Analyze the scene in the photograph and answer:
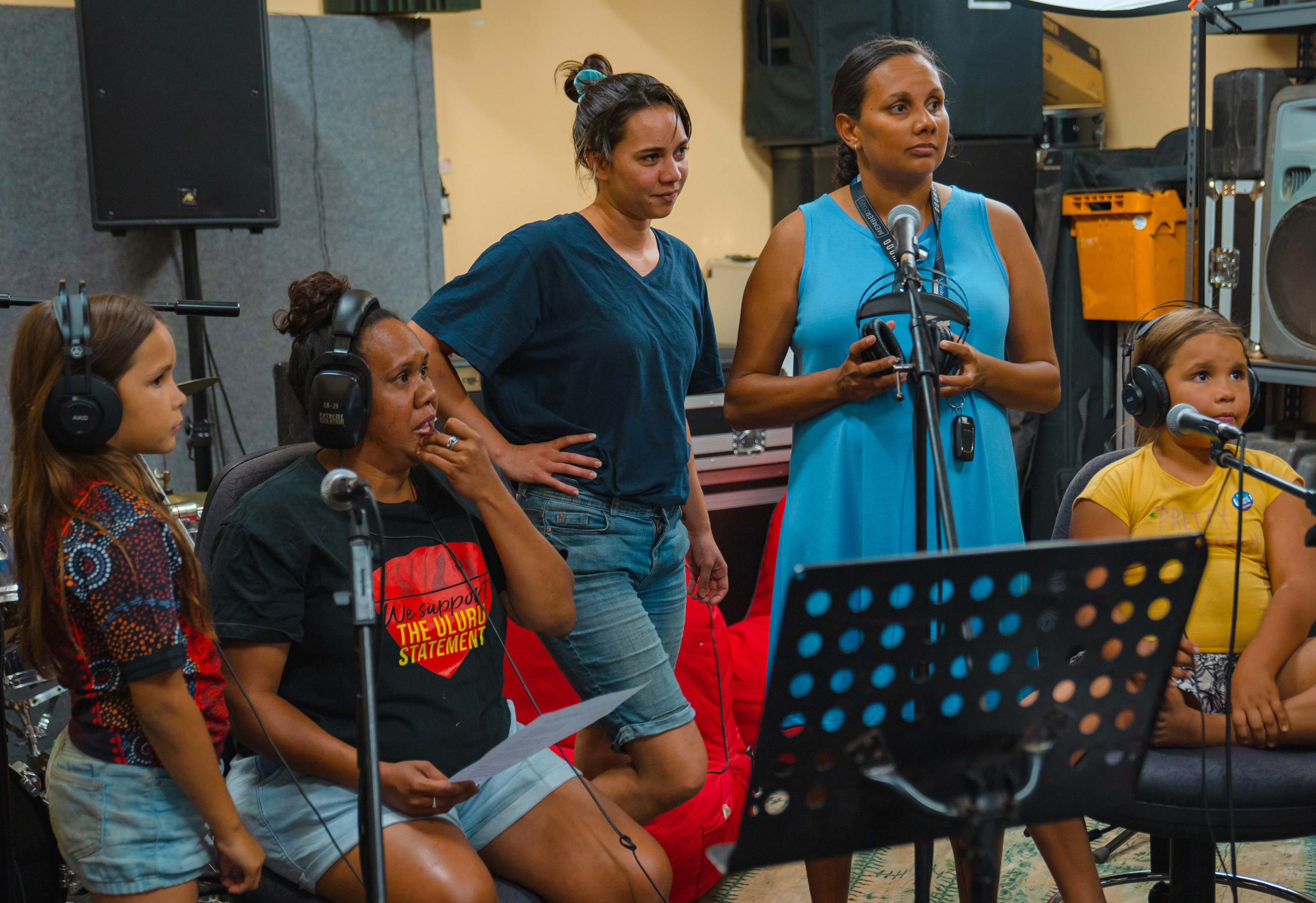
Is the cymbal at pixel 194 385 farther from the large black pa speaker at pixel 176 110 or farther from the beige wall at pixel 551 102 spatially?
the beige wall at pixel 551 102

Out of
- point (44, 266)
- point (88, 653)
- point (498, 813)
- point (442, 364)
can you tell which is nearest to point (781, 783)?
point (498, 813)

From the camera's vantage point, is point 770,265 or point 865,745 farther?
point 770,265

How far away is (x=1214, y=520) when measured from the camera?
1.79 metres

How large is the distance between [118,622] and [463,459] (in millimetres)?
423

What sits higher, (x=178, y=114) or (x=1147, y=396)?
(x=178, y=114)

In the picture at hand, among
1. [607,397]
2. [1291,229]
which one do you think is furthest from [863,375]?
[1291,229]

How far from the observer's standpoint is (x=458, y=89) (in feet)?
12.9

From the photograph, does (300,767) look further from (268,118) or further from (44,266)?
(44,266)

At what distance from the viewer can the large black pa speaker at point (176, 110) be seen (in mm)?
2934

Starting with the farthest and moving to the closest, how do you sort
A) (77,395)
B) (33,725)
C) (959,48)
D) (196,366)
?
(959,48), (196,366), (33,725), (77,395)

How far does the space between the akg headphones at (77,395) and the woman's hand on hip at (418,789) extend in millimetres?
491

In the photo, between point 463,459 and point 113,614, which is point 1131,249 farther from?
point 113,614

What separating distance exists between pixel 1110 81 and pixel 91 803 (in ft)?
13.1

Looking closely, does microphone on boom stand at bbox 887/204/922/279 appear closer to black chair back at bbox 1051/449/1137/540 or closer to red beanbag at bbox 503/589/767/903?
black chair back at bbox 1051/449/1137/540
